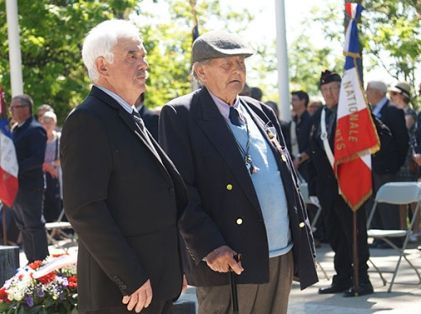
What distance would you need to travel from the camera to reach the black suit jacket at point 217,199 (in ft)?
18.1

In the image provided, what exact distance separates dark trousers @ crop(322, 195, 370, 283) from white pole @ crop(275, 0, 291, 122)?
5449 mm

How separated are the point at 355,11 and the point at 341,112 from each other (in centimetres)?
92

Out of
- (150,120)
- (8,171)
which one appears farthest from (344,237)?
(8,171)

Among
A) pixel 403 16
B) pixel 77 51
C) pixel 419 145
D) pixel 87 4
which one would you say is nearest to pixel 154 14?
pixel 77 51

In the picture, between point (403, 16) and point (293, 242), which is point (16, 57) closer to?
point (403, 16)

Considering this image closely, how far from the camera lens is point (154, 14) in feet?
114

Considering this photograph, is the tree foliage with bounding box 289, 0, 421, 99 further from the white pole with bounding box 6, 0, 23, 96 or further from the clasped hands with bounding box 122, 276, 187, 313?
the clasped hands with bounding box 122, 276, 187, 313

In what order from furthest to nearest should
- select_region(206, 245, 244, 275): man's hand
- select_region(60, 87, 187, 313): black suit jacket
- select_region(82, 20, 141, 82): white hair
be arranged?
select_region(206, 245, 244, 275): man's hand → select_region(82, 20, 141, 82): white hair → select_region(60, 87, 187, 313): black suit jacket

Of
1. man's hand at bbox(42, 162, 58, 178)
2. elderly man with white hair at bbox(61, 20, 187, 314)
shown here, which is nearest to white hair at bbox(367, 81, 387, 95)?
man's hand at bbox(42, 162, 58, 178)

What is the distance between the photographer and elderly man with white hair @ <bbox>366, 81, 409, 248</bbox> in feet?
40.9

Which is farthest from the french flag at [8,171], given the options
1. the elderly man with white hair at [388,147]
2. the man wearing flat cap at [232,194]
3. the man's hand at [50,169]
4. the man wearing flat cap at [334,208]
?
the man wearing flat cap at [232,194]

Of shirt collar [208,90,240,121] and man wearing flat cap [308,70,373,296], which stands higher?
shirt collar [208,90,240,121]

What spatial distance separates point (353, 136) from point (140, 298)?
5.50 metres

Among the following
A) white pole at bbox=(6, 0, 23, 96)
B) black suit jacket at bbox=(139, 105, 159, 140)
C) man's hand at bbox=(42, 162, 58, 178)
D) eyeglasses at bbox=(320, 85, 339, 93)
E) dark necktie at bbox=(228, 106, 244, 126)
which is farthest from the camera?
white pole at bbox=(6, 0, 23, 96)
